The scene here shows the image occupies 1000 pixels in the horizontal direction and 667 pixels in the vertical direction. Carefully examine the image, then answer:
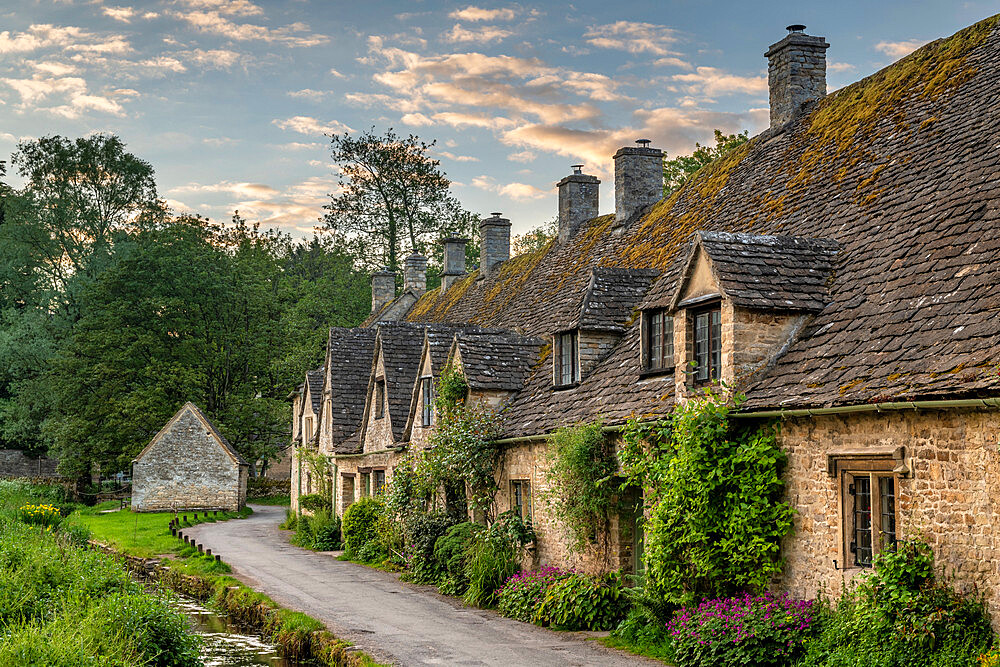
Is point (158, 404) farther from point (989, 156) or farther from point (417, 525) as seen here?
point (989, 156)

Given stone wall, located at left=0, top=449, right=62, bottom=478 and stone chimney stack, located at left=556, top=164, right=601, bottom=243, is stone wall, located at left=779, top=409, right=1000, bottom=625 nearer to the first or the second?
stone chimney stack, located at left=556, top=164, right=601, bottom=243

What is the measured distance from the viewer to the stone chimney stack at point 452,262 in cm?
4125

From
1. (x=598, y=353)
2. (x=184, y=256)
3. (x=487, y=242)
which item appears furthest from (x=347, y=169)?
(x=598, y=353)

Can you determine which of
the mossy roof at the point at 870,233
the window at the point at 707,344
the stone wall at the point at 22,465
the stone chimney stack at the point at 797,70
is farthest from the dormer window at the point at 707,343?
the stone wall at the point at 22,465

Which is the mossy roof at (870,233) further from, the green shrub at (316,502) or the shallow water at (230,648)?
the green shrub at (316,502)

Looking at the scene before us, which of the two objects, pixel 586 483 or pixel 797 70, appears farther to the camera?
pixel 797 70

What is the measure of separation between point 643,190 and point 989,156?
12625 mm

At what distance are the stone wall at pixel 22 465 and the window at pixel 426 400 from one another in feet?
151

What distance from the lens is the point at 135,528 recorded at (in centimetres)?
3494

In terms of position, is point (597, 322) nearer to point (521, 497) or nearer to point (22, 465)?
point (521, 497)

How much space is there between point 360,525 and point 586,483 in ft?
41.1

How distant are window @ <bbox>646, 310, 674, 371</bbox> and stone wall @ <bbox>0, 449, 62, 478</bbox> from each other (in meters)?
55.4

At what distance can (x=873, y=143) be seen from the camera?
16.4 meters

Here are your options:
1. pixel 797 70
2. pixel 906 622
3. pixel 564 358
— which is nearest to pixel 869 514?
pixel 906 622
